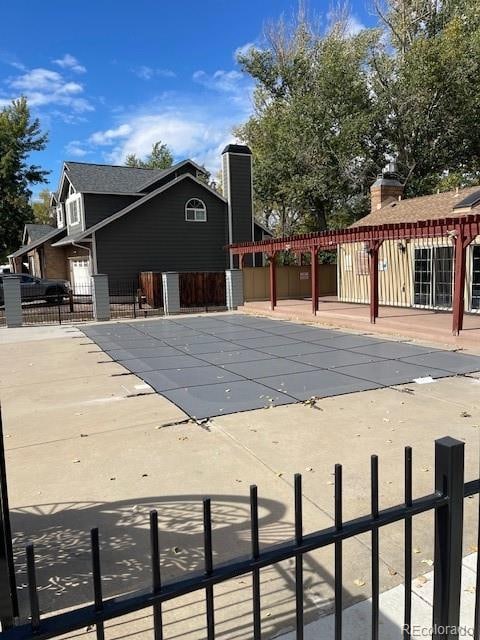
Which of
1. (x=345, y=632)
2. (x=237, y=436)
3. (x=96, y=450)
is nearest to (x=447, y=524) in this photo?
(x=345, y=632)

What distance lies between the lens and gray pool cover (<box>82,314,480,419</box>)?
696cm

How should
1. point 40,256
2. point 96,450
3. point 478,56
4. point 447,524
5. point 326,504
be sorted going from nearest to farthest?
point 447,524 < point 326,504 < point 96,450 < point 478,56 < point 40,256

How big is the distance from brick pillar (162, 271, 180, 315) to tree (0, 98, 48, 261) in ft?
65.6

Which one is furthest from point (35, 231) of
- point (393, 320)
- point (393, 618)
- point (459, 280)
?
point (393, 618)

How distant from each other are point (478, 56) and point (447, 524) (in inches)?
1111

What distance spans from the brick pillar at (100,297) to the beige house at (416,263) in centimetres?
943

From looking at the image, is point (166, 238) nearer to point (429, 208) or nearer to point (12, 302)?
point (12, 302)

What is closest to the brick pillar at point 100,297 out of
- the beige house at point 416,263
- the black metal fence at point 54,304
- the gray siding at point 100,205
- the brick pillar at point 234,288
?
the black metal fence at point 54,304

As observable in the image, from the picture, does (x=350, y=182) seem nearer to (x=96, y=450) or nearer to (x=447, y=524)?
(x=96, y=450)

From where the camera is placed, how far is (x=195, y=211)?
24109 mm

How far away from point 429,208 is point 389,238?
16.1 ft

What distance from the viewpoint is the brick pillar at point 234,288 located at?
20.8m

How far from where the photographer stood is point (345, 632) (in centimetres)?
233

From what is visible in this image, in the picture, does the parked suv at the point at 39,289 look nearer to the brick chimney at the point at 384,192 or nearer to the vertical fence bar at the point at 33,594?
the brick chimney at the point at 384,192
